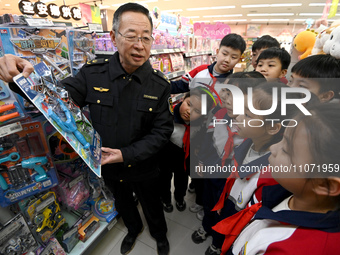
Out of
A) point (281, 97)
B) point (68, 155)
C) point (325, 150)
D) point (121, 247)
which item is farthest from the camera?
point (121, 247)

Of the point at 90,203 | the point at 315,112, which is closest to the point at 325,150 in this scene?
the point at 315,112

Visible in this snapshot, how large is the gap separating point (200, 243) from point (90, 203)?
3.53ft

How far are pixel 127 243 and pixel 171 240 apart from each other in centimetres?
40

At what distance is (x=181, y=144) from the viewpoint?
1.58 meters

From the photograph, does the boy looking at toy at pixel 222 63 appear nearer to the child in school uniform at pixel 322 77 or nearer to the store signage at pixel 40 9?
the child in school uniform at pixel 322 77

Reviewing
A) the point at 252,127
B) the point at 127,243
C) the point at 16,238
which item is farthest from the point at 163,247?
the point at 252,127

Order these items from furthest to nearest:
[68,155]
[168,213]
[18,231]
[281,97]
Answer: [168,213] → [68,155] → [18,231] → [281,97]

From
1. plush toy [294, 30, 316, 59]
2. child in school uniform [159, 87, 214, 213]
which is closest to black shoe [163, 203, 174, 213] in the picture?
child in school uniform [159, 87, 214, 213]

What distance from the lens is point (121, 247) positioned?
1611mm

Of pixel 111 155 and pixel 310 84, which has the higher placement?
pixel 310 84

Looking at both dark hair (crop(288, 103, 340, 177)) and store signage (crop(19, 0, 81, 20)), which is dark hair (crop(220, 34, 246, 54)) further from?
store signage (crop(19, 0, 81, 20))

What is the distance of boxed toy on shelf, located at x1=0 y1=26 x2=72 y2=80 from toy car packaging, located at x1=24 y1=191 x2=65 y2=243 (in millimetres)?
818

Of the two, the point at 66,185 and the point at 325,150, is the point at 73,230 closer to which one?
the point at 66,185

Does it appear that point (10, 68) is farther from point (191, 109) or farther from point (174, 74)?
point (174, 74)
